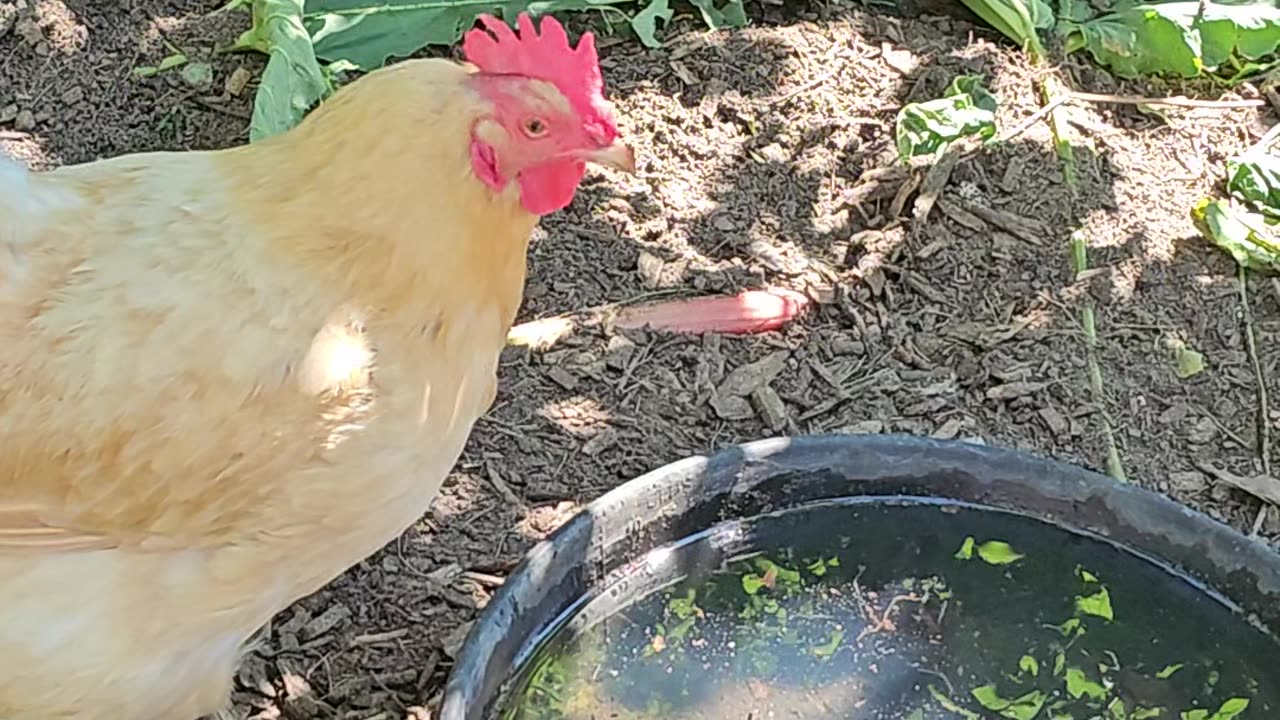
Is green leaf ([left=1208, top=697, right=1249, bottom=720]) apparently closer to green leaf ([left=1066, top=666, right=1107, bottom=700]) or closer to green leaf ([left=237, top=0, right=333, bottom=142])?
green leaf ([left=1066, top=666, right=1107, bottom=700])

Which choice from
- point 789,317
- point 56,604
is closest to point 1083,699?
point 789,317

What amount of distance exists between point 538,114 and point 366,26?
6.82 feet

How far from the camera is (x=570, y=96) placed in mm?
2555

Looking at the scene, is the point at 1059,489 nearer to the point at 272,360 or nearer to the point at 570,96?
the point at 570,96

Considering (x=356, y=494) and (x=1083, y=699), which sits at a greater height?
(x=356, y=494)

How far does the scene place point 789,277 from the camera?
409cm

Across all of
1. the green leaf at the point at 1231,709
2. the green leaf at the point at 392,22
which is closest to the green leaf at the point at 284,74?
the green leaf at the point at 392,22

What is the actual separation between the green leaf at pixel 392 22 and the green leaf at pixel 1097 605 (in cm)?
211

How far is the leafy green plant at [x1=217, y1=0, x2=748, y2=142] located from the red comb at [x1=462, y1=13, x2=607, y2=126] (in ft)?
5.70

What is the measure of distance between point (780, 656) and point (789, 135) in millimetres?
1671

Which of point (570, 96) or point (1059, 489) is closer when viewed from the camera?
point (570, 96)

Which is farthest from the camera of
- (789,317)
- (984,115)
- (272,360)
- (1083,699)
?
(984,115)

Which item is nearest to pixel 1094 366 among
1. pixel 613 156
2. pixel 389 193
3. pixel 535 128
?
pixel 613 156

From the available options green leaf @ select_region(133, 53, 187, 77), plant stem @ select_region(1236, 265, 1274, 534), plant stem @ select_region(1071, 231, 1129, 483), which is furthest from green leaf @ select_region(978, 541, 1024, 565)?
green leaf @ select_region(133, 53, 187, 77)
